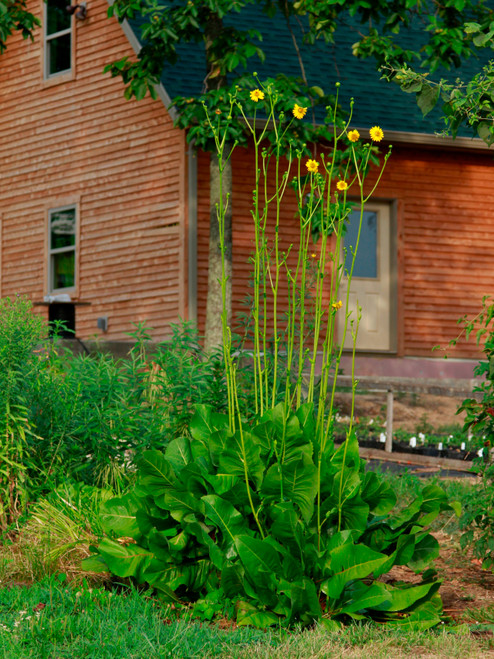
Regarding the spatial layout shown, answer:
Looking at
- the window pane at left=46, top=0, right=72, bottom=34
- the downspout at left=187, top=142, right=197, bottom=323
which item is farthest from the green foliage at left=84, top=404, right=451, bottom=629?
the window pane at left=46, top=0, right=72, bottom=34

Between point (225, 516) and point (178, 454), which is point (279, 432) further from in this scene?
point (178, 454)

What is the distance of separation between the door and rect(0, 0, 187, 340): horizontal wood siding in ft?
10.0

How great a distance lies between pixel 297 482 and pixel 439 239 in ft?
40.4

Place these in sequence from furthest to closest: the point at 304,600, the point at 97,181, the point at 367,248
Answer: the point at 97,181
the point at 367,248
the point at 304,600

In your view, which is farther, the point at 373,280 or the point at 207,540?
the point at 373,280

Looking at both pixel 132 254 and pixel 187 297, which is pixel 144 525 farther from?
pixel 132 254

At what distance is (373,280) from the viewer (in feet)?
51.6

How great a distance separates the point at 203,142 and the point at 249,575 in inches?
286

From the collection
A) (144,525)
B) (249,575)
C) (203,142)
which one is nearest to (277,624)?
(249,575)

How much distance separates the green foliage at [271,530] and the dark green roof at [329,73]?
33.4ft

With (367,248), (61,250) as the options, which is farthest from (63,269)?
(367,248)

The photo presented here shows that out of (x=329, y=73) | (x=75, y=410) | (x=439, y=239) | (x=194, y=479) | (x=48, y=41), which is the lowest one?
(x=194, y=479)

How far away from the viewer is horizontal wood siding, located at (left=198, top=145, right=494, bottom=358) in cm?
1580

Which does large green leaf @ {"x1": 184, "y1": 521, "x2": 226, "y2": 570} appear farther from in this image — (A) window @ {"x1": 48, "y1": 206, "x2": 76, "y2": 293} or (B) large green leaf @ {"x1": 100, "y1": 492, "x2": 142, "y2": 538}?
(A) window @ {"x1": 48, "y1": 206, "x2": 76, "y2": 293}
